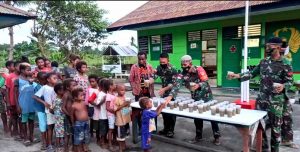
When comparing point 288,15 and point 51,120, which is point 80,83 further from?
point 288,15

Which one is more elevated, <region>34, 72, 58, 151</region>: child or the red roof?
the red roof

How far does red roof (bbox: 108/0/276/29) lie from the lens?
9539mm

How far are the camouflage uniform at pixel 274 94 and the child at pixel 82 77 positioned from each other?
2.88 meters

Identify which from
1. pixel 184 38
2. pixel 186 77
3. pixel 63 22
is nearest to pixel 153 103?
pixel 186 77

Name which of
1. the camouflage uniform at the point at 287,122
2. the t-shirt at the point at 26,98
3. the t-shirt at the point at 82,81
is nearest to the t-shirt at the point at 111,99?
the t-shirt at the point at 82,81

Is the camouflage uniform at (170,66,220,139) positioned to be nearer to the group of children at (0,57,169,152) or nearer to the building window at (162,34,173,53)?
the group of children at (0,57,169,152)

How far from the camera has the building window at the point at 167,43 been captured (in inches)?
493

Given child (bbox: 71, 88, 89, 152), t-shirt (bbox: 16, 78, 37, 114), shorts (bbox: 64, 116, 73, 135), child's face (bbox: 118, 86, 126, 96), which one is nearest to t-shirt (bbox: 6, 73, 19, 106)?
t-shirt (bbox: 16, 78, 37, 114)

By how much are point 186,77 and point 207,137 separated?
1.32 meters

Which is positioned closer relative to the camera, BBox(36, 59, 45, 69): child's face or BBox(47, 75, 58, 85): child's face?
BBox(47, 75, 58, 85): child's face

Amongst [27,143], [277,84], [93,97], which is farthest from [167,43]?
[277,84]

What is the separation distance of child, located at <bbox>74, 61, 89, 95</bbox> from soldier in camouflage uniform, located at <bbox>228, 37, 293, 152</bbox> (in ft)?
9.47

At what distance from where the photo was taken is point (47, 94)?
4324 millimetres

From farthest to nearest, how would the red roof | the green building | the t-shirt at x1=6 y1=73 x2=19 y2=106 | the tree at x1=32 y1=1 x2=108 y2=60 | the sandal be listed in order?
the tree at x1=32 y1=1 x2=108 y2=60 < the red roof < the green building < the t-shirt at x1=6 y1=73 x2=19 y2=106 < the sandal
